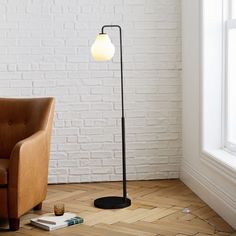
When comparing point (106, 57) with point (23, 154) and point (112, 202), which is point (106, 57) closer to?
point (23, 154)

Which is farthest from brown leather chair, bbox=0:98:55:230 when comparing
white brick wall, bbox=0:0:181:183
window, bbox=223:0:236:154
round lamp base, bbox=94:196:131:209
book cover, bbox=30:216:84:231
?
window, bbox=223:0:236:154

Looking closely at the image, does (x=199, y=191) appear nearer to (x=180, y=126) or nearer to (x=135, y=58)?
(x=180, y=126)

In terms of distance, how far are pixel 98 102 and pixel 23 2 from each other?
111 centimetres

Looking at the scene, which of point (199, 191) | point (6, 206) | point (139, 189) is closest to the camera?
point (6, 206)

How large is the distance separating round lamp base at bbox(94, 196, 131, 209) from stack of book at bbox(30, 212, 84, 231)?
0.38m

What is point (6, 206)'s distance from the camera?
11.8 ft

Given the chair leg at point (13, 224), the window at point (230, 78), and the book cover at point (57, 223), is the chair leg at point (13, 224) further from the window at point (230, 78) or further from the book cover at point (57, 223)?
the window at point (230, 78)

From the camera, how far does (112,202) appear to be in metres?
4.23

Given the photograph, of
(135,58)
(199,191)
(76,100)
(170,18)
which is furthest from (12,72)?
(199,191)

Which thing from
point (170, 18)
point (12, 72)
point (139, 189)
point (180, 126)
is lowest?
point (139, 189)

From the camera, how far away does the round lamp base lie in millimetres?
4133

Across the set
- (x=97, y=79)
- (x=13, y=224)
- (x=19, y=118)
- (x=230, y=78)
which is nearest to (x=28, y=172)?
(x=13, y=224)

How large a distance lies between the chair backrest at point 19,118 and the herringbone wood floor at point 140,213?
1.89 ft

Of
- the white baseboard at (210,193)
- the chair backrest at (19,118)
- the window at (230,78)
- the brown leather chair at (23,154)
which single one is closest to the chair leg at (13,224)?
the brown leather chair at (23,154)
